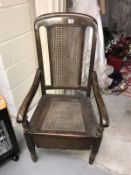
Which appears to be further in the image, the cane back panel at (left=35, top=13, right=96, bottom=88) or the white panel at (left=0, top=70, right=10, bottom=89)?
the white panel at (left=0, top=70, right=10, bottom=89)

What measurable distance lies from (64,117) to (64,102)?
164 mm

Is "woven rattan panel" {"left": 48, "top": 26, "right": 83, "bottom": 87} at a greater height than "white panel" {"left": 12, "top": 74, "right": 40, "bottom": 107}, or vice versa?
"woven rattan panel" {"left": 48, "top": 26, "right": 83, "bottom": 87}

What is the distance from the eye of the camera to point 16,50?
145 centimetres

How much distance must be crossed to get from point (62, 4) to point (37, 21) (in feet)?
1.06

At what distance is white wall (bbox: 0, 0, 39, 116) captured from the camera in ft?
4.20

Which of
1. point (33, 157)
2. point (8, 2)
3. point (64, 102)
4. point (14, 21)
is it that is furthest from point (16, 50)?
point (33, 157)

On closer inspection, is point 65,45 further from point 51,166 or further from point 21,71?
point 51,166

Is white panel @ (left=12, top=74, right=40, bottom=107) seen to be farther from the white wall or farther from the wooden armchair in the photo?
Answer: the wooden armchair

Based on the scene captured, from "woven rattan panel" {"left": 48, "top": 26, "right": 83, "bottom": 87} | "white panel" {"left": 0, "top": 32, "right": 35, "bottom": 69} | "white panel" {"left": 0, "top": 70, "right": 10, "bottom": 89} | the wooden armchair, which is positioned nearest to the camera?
the wooden armchair

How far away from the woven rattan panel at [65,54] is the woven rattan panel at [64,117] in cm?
16

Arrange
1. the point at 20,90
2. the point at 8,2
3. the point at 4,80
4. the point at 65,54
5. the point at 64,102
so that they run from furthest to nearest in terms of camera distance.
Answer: the point at 20,90, the point at 4,80, the point at 64,102, the point at 65,54, the point at 8,2

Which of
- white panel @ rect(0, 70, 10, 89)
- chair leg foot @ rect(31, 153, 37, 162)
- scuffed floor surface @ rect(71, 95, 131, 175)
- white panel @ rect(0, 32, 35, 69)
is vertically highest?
white panel @ rect(0, 32, 35, 69)

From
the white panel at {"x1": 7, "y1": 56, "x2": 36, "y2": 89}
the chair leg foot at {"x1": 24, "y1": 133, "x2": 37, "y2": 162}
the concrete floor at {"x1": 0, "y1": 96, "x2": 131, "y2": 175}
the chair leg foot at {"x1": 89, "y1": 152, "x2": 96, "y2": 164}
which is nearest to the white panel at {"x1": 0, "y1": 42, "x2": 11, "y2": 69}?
the white panel at {"x1": 7, "y1": 56, "x2": 36, "y2": 89}

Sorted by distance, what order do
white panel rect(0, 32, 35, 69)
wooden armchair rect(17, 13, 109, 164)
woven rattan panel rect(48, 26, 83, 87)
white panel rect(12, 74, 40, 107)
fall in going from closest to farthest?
wooden armchair rect(17, 13, 109, 164), woven rattan panel rect(48, 26, 83, 87), white panel rect(0, 32, 35, 69), white panel rect(12, 74, 40, 107)
